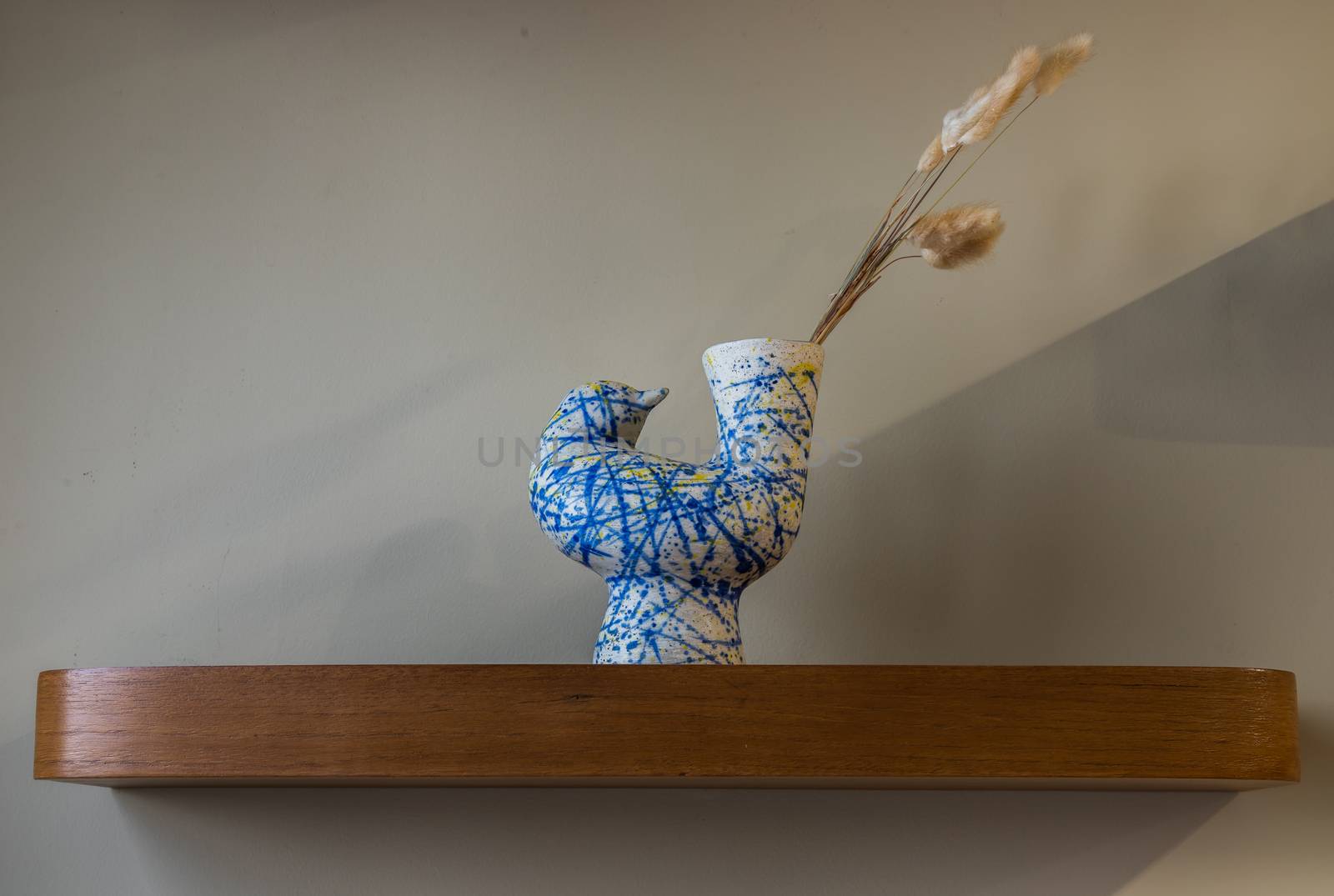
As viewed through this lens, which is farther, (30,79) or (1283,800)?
(30,79)

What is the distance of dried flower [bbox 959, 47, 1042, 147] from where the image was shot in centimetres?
78

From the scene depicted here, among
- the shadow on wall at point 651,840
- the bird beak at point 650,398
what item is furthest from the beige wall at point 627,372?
the bird beak at point 650,398

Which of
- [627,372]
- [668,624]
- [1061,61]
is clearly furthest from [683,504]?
[1061,61]

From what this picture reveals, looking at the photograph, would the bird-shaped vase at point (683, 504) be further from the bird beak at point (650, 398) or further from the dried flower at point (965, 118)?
the dried flower at point (965, 118)

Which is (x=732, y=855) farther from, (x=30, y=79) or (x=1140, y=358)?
(x=30, y=79)

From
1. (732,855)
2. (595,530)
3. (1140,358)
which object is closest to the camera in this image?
(595,530)

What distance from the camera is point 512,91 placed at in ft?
3.35

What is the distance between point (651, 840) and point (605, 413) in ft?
1.09

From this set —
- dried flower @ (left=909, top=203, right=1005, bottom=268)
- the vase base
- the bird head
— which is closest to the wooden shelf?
the vase base

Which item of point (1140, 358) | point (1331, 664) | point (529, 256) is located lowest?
point (1331, 664)

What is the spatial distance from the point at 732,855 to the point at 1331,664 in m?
0.49

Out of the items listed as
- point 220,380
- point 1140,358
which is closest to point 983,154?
point 1140,358

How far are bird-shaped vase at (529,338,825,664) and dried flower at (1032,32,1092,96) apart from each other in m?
0.25

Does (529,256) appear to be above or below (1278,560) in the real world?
above
